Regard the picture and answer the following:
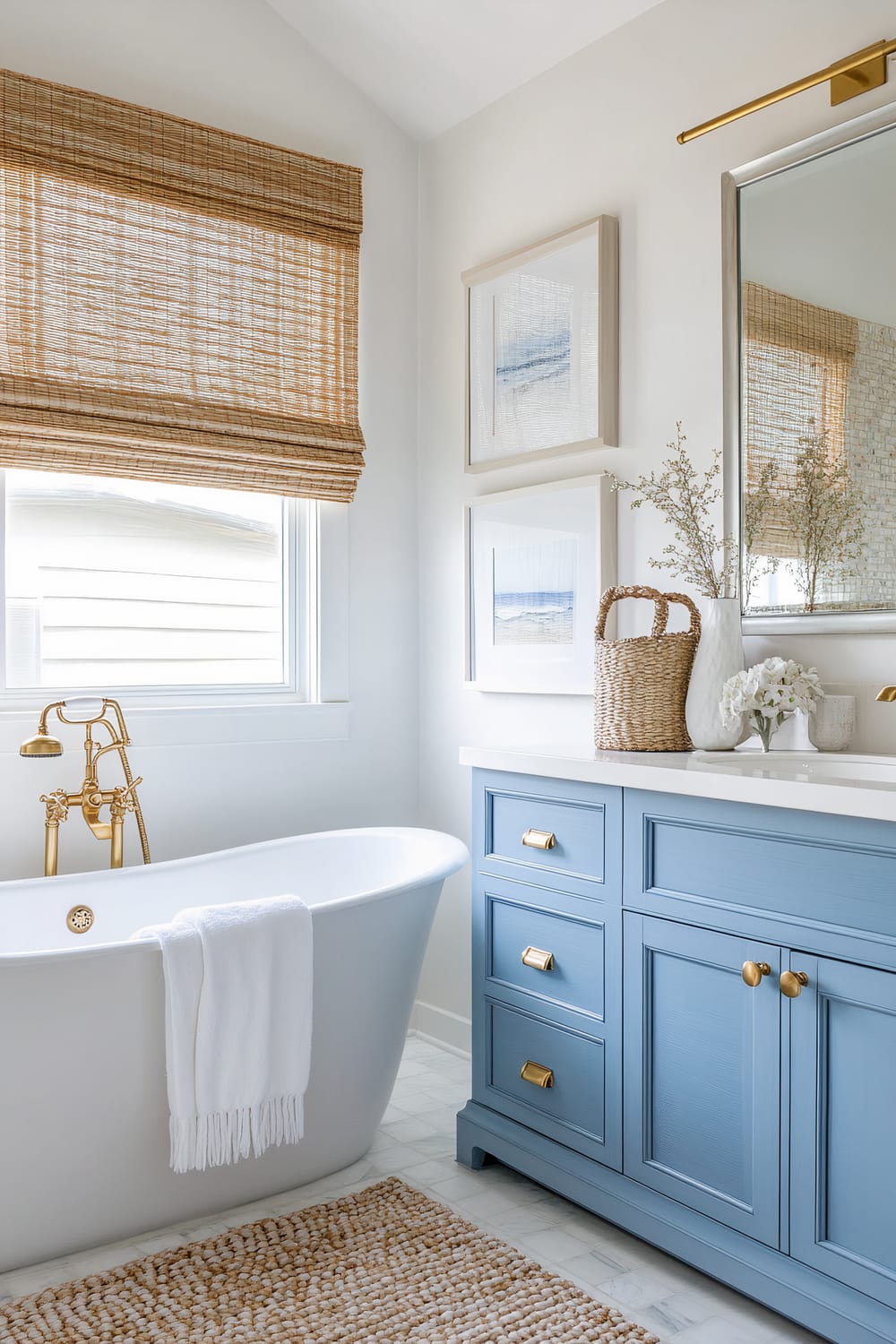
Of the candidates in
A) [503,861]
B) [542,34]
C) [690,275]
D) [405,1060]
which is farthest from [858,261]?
[405,1060]

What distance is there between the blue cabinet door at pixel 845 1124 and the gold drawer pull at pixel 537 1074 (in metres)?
0.58

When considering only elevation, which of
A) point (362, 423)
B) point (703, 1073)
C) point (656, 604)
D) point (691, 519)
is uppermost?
point (362, 423)

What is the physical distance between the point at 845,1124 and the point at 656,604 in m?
1.15

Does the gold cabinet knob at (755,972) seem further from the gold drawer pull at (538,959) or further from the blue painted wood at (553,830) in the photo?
the gold drawer pull at (538,959)

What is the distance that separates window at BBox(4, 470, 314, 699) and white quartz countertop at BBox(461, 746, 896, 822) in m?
0.96

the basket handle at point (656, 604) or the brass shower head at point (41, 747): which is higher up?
the basket handle at point (656, 604)

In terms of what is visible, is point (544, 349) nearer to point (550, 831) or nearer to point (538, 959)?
point (550, 831)

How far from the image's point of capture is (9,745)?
2.57m

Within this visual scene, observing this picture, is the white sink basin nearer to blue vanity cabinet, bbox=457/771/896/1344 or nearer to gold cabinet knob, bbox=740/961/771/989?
blue vanity cabinet, bbox=457/771/896/1344

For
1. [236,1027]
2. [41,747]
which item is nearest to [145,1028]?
[236,1027]

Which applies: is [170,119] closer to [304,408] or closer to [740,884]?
[304,408]

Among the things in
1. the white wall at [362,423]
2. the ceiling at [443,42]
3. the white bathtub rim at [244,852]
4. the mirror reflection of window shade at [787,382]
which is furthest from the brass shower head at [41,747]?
the ceiling at [443,42]

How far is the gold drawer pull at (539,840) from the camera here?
2.16m

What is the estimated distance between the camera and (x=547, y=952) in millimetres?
2186
